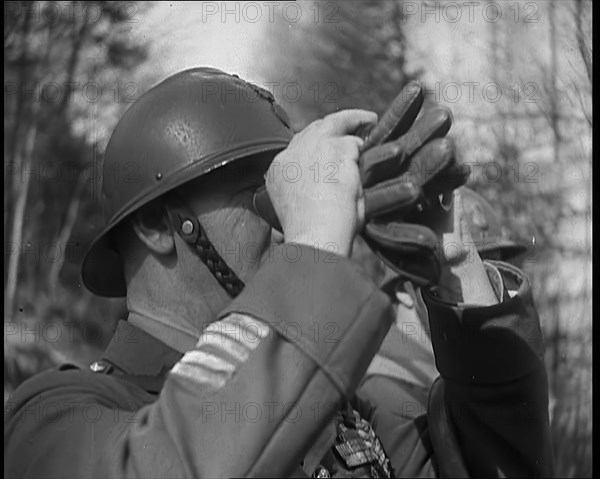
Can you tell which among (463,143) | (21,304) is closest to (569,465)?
(463,143)

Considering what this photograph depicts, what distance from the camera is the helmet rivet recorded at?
1.87m

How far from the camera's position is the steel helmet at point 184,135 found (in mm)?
1875

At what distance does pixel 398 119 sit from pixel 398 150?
0.06 m

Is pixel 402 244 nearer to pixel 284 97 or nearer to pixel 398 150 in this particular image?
pixel 398 150

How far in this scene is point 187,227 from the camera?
1871 mm

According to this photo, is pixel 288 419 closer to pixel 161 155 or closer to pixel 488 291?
pixel 488 291

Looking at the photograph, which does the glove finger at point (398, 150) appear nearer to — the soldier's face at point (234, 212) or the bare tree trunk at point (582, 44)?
the soldier's face at point (234, 212)

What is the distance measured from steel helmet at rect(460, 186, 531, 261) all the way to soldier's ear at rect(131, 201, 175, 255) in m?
0.55

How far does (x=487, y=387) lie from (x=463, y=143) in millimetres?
575

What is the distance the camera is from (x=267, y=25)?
78.7 inches

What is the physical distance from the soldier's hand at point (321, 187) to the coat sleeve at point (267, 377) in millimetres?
34

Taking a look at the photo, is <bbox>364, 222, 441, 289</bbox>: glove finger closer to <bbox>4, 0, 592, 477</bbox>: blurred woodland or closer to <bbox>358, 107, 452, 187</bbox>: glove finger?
<bbox>358, 107, 452, 187</bbox>: glove finger

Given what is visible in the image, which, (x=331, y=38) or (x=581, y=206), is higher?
(x=331, y=38)

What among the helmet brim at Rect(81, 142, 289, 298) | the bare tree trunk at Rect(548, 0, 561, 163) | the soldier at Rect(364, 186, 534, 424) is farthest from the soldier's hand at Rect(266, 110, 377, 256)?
the bare tree trunk at Rect(548, 0, 561, 163)
